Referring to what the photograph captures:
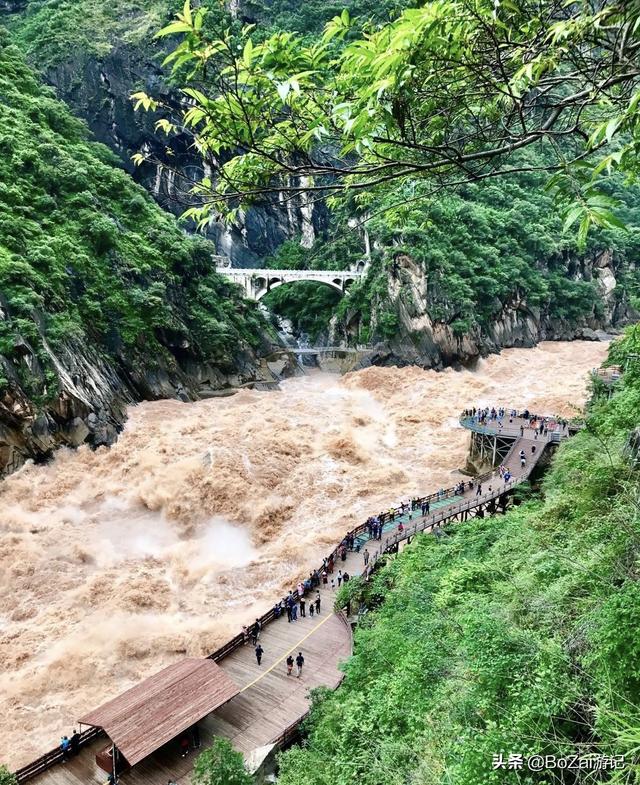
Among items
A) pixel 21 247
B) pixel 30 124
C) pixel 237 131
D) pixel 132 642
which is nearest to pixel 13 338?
pixel 21 247

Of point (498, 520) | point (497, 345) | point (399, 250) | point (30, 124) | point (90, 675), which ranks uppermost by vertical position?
point (30, 124)

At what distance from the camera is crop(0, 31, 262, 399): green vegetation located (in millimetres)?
26500

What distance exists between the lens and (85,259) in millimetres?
30969

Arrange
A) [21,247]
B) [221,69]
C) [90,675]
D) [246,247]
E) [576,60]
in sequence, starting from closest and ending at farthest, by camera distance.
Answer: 1. [576,60]
2. [221,69]
3. [90,675]
4. [21,247]
5. [246,247]

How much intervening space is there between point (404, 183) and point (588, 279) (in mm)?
62959

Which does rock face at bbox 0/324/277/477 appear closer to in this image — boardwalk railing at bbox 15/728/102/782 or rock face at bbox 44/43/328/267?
boardwalk railing at bbox 15/728/102/782

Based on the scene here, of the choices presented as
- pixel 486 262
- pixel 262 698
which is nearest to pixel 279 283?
pixel 486 262

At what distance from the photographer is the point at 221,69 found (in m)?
3.29

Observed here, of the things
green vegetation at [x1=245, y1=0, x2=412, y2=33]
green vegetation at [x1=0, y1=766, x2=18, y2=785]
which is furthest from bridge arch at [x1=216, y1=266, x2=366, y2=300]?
green vegetation at [x1=0, y1=766, x2=18, y2=785]

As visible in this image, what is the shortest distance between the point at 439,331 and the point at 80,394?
3069 cm

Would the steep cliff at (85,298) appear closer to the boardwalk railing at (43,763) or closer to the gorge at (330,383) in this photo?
the gorge at (330,383)

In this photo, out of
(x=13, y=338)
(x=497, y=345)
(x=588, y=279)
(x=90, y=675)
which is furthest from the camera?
(x=588, y=279)

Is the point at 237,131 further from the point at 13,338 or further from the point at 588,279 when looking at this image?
the point at 588,279

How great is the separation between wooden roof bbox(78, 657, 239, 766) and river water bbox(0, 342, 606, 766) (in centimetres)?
286
